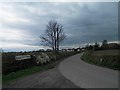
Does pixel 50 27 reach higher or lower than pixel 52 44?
higher

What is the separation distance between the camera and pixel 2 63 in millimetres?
18594

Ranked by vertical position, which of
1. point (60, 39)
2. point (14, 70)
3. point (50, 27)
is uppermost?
point (50, 27)

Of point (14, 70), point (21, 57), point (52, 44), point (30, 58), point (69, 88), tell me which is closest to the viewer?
point (69, 88)

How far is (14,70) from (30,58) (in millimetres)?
6265

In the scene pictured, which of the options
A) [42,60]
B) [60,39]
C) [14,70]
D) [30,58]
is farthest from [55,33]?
[14,70]

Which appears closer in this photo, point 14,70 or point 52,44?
point 14,70

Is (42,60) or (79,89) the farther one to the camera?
(42,60)

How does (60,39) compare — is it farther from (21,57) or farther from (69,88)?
(69,88)

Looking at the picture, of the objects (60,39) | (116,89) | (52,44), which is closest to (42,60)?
(116,89)

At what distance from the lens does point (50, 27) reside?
71.2 meters

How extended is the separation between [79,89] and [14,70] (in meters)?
12.0

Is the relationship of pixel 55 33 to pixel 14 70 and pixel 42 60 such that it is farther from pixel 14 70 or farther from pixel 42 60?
pixel 14 70

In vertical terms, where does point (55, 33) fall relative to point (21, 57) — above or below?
above

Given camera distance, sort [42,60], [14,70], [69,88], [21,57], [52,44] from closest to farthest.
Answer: [69,88], [14,70], [21,57], [42,60], [52,44]
